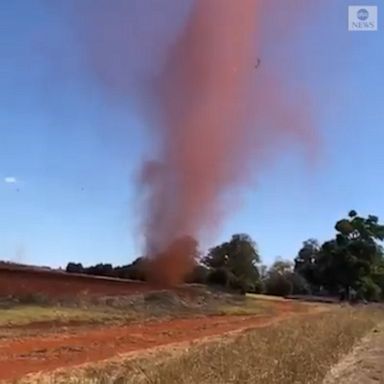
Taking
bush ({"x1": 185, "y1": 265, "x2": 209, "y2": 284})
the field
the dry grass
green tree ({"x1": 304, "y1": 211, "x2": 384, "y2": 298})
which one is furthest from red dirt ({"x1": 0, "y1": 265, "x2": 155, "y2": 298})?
green tree ({"x1": 304, "y1": 211, "x2": 384, "y2": 298})

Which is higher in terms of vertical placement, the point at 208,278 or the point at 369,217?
the point at 369,217

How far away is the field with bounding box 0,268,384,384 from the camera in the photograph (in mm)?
12570

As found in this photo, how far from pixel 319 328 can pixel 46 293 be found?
84.9ft

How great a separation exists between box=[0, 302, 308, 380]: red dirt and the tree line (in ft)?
167

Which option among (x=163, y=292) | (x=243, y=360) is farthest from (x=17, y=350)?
(x=163, y=292)

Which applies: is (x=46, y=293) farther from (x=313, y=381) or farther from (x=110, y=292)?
(x=313, y=381)

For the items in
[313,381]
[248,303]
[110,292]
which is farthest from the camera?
[248,303]

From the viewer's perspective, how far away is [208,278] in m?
85.0

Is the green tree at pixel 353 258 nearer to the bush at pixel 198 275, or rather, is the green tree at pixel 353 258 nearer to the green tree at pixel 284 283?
the green tree at pixel 284 283

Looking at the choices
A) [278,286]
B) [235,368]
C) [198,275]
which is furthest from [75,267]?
[235,368]

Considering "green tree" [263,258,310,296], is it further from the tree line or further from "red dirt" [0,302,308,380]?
"red dirt" [0,302,308,380]

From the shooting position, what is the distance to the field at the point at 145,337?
12570 mm

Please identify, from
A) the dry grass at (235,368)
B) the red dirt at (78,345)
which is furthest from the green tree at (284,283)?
the dry grass at (235,368)

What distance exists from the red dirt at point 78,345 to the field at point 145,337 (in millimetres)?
33
